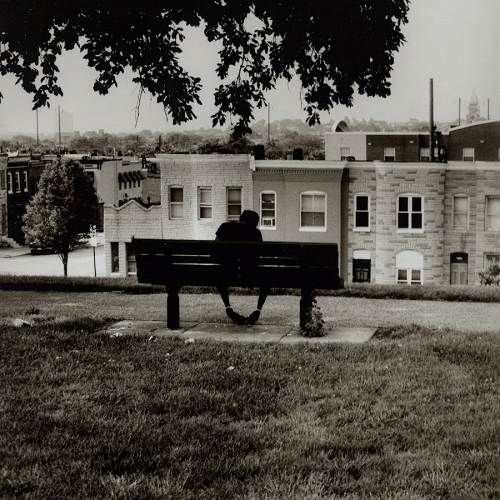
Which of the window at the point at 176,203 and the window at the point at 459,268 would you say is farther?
the window at the point at 459,268

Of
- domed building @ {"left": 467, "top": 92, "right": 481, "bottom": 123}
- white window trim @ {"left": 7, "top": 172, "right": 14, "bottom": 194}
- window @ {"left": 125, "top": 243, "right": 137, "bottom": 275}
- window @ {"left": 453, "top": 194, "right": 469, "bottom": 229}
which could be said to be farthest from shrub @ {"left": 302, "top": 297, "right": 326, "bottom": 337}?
white window trim @ {"left": 7, "top": 172, "right": 14, "bottom": 194}

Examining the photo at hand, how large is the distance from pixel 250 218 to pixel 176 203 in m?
1.94

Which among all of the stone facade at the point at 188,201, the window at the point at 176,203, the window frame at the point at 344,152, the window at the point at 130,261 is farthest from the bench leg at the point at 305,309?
the window frame at the point at 344,152

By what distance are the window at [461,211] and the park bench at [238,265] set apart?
349 centimetres

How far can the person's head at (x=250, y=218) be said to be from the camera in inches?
259

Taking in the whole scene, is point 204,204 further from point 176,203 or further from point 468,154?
point 468,154

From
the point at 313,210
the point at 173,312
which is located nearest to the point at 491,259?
the point at 313,210

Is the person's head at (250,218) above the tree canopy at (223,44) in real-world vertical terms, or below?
below

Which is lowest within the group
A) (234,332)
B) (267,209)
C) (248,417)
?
(248,417)

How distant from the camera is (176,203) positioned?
27.4 feet

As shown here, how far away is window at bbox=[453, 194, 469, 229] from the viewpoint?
884cm

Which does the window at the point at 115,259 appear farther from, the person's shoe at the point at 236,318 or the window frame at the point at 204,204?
the person's shoe at the point at 236,318

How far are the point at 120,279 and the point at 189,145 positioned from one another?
2.57 meters

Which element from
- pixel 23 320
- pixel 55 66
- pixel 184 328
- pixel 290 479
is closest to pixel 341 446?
pixel 290 479
